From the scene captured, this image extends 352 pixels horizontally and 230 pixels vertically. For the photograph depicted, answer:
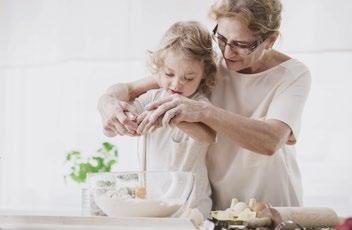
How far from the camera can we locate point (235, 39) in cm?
224

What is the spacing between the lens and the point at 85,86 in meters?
4.00

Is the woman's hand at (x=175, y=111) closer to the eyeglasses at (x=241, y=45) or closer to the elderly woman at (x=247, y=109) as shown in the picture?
the elderly woman at (x=247, y=109)

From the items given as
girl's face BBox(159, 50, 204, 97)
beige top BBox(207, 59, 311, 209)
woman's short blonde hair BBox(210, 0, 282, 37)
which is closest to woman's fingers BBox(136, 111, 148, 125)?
girl's face BBox(159, 50, 204, 97)

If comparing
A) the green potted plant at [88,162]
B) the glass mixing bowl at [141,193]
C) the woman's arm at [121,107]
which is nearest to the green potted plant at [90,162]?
the green potted plant at [88,162]

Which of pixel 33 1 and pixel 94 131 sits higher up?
pixel 33 1

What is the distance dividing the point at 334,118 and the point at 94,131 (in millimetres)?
1338

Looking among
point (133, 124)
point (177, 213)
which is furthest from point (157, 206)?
point (133, 124)

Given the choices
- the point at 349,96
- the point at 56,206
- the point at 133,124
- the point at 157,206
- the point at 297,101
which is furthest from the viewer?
the point at 56,206

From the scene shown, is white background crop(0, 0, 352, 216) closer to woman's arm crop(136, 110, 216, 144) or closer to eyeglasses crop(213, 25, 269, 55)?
eyeglasses crop(213, 25, 269, 55)

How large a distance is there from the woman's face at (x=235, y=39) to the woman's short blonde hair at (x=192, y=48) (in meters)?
0.07

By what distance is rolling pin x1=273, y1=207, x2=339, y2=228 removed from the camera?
1554 mm

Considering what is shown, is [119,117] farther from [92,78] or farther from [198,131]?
[92,78]

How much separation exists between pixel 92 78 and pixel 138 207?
2.43 meters

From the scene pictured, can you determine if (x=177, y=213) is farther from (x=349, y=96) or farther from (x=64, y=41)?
(x=64, y=41)
